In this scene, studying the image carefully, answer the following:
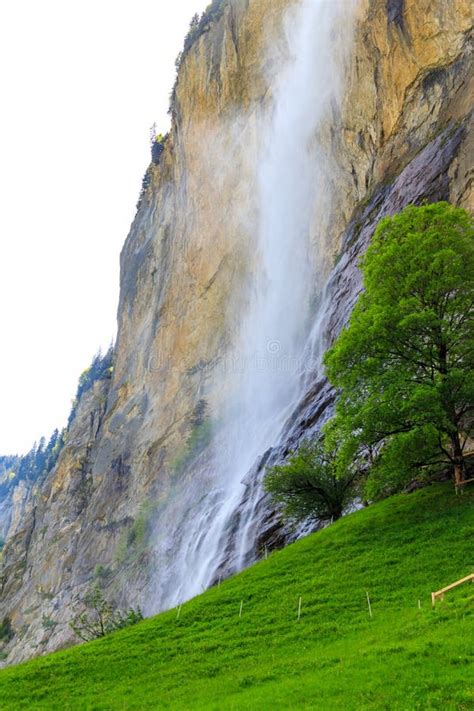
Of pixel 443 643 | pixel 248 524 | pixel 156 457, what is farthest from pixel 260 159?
pixel 443 643

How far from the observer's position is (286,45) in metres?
59.3

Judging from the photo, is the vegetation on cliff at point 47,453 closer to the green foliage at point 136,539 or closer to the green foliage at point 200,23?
the green foliage at point 136,539

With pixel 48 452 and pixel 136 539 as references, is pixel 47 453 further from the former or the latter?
pixel 136 539

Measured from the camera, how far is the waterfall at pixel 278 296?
40250mm

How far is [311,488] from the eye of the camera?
25.8 meters

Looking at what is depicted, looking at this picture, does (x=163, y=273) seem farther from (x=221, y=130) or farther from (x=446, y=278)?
(x=446, y=278)

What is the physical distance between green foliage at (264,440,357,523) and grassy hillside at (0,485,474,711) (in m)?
3.49

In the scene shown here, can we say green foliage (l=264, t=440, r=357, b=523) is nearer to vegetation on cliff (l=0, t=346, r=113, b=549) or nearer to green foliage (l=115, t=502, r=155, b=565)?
green foliage (l=115, t=502, r=155, b=565)

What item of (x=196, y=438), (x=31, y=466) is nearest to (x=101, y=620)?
(x=196, y=438)

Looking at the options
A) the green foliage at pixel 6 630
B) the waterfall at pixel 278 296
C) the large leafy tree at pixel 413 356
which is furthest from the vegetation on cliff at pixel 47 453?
the large leafy tree at pixel 413 356

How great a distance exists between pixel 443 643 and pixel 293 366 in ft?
117

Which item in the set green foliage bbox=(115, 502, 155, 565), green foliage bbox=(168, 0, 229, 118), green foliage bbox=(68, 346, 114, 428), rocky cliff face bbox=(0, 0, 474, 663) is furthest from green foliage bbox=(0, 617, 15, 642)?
green foliage bbox=(168, 0, 229, 118)

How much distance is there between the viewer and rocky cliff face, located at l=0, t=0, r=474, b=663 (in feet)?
126

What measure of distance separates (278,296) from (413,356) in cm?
3472
